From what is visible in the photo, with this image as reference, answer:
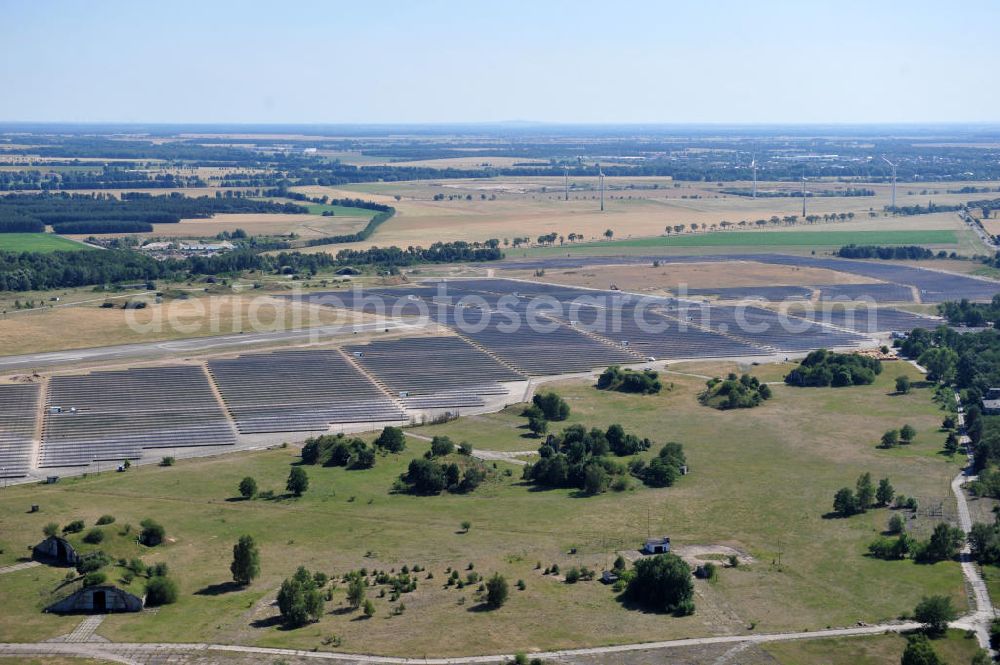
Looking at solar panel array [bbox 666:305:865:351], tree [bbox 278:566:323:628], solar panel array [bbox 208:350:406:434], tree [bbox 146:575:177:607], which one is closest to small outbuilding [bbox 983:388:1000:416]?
solar panel array [bbox 666:305:865:351]

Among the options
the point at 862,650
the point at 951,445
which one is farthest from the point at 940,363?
the point at 862,650

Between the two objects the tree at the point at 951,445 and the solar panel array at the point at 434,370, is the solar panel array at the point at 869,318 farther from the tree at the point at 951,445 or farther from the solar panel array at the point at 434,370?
the tree at the point at 951,445

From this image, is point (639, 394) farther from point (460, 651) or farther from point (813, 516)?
point (460, 651)

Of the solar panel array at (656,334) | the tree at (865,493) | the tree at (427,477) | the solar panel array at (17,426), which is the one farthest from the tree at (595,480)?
the solar panel array at (656,334)

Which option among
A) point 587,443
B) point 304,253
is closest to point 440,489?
point 587,443

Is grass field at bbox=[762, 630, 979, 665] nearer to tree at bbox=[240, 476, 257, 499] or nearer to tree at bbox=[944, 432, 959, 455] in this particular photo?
tree at bbox=[944, 432, 959, 455]

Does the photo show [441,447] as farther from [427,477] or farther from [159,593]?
[159,593]
